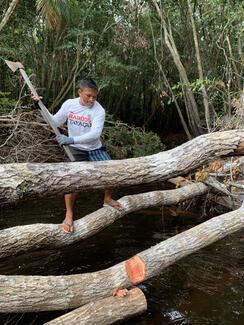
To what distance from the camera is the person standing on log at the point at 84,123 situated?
4293mm

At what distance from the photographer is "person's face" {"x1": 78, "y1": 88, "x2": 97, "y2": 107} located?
4285 mm

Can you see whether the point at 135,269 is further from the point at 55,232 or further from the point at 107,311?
the point at 55,232

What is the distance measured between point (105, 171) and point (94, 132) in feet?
2.01

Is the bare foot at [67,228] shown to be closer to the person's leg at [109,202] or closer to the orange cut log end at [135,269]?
the person's leg at [109,202]

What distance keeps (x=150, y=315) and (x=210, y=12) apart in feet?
26.3

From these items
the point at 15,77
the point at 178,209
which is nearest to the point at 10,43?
the point at 15,77

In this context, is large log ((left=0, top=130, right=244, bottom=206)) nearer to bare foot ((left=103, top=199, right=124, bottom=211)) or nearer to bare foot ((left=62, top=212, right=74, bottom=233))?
bare foot ((left=62, top=212, right=74, bottom=233))

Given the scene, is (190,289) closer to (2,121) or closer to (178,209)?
(178,209)

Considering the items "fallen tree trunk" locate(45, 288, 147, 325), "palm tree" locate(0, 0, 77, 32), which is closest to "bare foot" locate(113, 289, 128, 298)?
"fallen tree trunk" locate(45, 288, 147, 325)

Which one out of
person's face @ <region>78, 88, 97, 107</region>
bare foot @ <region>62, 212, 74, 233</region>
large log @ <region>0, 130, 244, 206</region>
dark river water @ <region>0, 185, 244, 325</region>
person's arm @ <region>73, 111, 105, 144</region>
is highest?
person's face @ <region>78, 88, 97, 107</region>

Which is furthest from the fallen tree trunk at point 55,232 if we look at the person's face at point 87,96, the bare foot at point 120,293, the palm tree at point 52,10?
the palm tree at point 52,10

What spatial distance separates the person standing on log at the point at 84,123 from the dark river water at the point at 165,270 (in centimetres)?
90

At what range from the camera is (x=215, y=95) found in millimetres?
10086

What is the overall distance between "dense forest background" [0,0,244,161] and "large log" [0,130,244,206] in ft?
18.1
